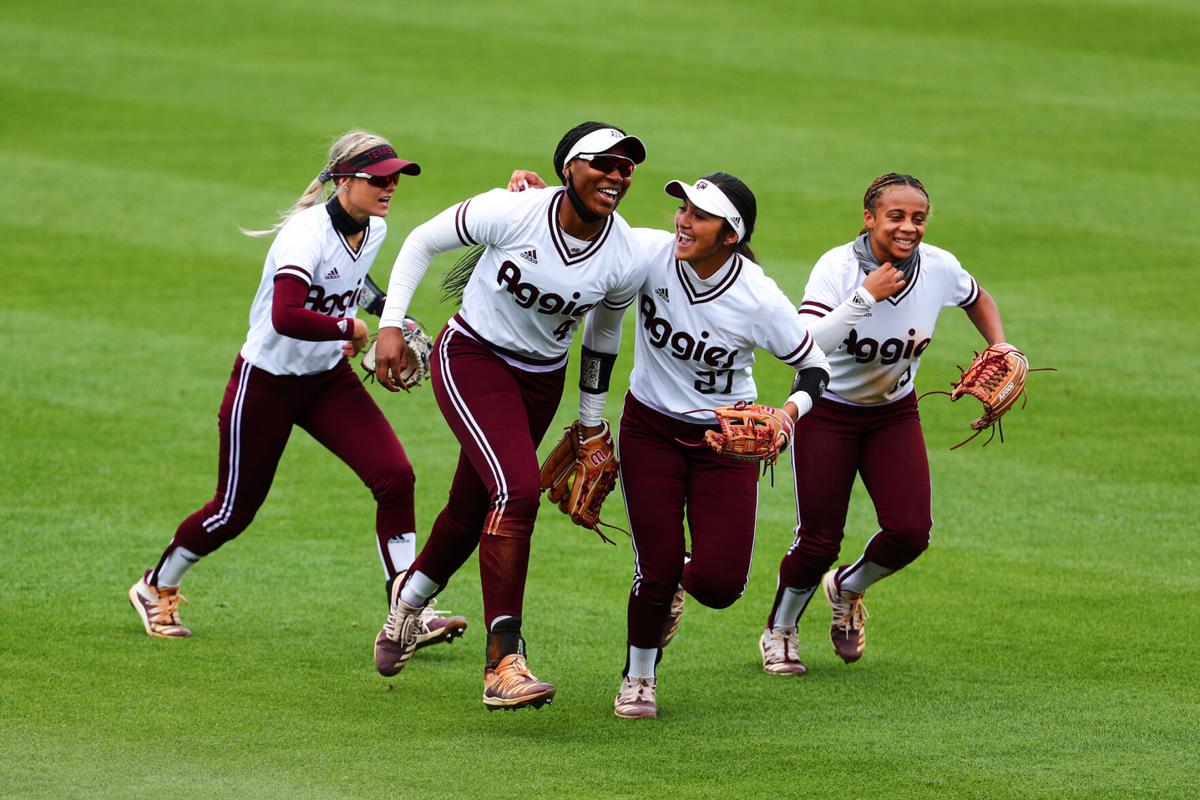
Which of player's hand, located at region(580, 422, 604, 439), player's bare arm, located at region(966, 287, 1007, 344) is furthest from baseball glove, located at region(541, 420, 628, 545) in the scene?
player's bare arm, located at region(966, 287, 1007, 344)

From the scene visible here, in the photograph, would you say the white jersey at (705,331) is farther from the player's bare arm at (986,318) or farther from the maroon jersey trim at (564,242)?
the player's bare arm at (986,318)

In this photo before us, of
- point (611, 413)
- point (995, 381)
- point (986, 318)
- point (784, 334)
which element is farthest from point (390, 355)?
point (611, 413)

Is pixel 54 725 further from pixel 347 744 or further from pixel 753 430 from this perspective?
pixel 753 430

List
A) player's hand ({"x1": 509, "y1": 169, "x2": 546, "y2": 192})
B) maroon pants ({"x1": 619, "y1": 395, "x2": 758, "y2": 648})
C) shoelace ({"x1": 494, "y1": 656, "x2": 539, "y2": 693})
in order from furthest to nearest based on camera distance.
→ player's hand ({"x1": 509, "y1": 169, "x2": 546, "y2": 192}) → maroon pants ({"x1": 619, "y1": 395, "x2": 758, "y2": 648}) → shoelace ({"x1": 494, "y1": 656, "x2": 539, "y2": 693})

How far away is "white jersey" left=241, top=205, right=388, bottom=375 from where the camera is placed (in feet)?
21.5

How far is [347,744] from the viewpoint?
221 inches

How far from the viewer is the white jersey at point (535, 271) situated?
584cm

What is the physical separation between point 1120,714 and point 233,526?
11.9 feet

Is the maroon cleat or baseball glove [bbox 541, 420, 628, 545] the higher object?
baseball glove [bbox 541, 420, 628, 545]

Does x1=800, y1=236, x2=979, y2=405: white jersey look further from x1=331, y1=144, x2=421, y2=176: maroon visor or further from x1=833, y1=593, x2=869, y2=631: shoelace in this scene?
x1=331, y1=144, x2=421, y2=176: maroon visor

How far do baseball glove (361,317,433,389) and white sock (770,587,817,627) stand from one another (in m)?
1.77

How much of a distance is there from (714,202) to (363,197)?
5.46ft

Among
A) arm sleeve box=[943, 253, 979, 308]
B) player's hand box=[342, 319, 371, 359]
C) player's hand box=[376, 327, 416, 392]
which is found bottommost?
player's hand box=[376, 327, 416, 392]

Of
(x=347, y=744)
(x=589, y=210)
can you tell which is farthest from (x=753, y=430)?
(x=347, y=744)
